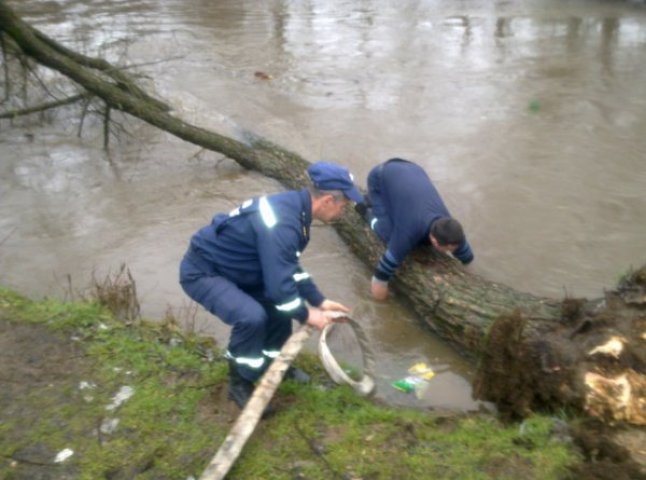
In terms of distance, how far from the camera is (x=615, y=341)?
14.2 feet

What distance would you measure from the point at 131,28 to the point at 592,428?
13.3m

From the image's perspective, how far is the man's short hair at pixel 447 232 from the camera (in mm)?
5461

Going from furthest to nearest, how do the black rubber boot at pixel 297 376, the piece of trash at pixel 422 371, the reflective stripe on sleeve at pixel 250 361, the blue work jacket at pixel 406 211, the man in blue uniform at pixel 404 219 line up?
the blue work jacket at pixel 406 211
the man in blue uniform at pixel 404 219
the piece of trash at pixel 422 371
the black rubber boot at pixel 297 376
the reflective stripe on sleeve at pixel 250 361

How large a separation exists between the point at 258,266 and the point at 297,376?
3.10 feet

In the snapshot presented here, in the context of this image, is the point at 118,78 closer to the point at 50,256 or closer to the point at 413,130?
the point at 50,256

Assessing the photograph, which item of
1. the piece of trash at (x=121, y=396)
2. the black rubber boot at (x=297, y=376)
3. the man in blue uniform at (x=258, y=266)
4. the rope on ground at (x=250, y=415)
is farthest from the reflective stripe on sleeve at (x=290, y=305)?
the piece of trash at (x=121, y=396)

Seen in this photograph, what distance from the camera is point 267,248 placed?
12.6 feet

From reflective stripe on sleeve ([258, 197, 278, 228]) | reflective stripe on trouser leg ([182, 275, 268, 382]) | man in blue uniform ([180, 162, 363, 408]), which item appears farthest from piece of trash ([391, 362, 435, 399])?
reflective stripe on sleeve ([258, 197, 278, 228])

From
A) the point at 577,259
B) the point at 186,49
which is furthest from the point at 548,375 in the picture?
the point at 186,49

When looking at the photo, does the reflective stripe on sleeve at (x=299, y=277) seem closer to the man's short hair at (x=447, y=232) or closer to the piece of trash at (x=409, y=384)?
the piece of trash at (x=409, y=384)

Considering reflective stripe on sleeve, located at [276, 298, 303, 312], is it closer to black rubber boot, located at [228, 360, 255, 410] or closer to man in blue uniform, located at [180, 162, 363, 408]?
man in blue uniform, located at [180, 162, 363, 408]

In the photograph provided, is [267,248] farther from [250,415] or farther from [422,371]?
[422,371]

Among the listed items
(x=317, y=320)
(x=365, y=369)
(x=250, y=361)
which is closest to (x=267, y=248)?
(x=317, y=320)

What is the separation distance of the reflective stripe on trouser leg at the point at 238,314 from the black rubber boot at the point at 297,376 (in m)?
0.47
